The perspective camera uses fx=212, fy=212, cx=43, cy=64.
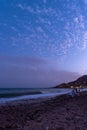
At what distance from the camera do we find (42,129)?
7.45 m

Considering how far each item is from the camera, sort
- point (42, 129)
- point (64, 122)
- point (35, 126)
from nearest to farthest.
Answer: point (42, 129)
point (35, 126)
point (64, 122)

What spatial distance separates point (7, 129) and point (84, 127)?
2.84 meters

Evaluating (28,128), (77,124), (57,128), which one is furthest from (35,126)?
(77,124)

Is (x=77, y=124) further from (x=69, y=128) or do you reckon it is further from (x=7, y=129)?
(x=7, y=129)

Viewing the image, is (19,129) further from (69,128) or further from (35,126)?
(69,128)

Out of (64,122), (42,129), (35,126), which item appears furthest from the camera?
(64,122)

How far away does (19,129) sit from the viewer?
24.5 feet

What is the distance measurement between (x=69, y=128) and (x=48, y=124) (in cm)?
103

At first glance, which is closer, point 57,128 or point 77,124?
point 57,128

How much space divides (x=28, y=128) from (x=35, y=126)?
1.29 ft

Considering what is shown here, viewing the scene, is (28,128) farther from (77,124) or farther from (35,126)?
(77,124)

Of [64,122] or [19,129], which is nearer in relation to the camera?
[19,129]

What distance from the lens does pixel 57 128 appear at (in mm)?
7648

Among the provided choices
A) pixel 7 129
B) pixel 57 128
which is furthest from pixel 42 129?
pixel 7 129
